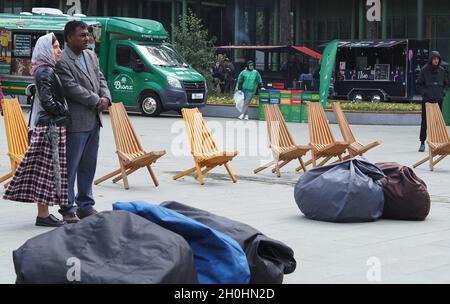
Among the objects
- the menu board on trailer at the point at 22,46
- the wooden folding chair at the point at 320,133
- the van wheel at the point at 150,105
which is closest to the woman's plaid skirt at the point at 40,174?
the wooden folding chair at the point at 320,133

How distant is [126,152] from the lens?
13.1 m

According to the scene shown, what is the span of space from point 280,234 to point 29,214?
2.58 meters

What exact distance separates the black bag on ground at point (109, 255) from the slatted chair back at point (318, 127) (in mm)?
9609

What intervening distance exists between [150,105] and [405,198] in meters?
19.7

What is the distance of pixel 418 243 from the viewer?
8.99 m

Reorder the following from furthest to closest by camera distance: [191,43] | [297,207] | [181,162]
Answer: [191,43]
[181,162]
[297,207]

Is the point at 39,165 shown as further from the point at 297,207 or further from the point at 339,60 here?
the point at 339,60

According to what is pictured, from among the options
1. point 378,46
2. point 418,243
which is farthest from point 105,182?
point 378,46

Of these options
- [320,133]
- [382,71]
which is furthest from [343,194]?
[382,71]

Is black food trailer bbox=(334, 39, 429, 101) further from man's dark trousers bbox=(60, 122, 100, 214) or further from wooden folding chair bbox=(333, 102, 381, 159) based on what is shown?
man's dark trousers bbox=(60, 122, 100, 214)

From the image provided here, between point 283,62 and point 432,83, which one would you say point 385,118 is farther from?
point 283,62

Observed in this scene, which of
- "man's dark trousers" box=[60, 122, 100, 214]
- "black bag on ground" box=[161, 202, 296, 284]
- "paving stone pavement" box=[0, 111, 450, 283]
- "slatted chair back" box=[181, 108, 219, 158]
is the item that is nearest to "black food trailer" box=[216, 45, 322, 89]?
"paving stone pavement" box=[0, 111, 450, 283]

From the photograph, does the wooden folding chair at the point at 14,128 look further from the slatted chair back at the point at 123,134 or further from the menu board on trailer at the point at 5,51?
the menu board on trailer at the point at 5,51

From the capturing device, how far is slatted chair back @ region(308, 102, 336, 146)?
598 inches
